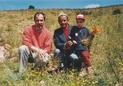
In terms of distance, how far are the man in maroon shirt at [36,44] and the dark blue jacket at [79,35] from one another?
1.71ft

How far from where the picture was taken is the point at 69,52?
9.85 metres

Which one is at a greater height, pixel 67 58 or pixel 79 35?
pixel 79 35

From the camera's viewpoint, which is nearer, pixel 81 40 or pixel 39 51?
pixel 39 51

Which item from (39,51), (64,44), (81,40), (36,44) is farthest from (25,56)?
(81,40)

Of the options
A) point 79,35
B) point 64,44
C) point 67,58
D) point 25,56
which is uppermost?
point 79,35

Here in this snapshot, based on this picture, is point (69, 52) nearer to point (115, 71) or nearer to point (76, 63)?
point (76, 63)

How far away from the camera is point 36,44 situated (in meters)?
9.81

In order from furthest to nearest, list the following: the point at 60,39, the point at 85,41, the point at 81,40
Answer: the point at 60,39 → the point at 81,40 → the point at 85,41

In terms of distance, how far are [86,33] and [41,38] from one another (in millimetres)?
933

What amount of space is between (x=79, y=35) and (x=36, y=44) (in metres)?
0.91

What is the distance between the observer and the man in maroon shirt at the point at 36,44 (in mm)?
9508

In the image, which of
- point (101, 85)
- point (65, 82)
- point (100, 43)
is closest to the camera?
point (101, 85)

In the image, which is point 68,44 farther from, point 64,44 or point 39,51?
point 39,51

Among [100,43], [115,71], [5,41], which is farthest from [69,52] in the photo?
[5,41]
